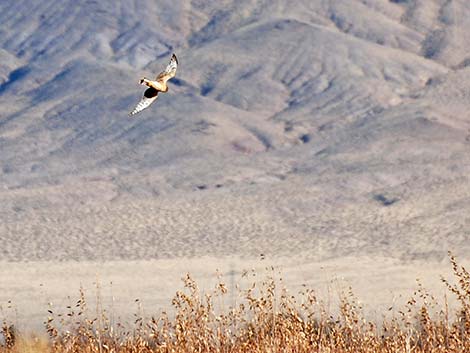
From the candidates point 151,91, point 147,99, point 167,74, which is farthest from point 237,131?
point 147,99

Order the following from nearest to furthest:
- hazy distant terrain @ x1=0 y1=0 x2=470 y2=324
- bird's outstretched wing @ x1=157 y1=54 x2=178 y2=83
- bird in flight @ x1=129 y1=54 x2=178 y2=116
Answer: bird in flight @ x1=129 y1=54 x2=178 y2=116 < bird's outstretched wing @ x1=157 y1=54 x2=178 y2=83 < hazy distant terrain @ x1=0 y1=0 x2=470 y2=324

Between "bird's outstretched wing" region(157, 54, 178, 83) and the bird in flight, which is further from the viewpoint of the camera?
"bird's outstretched wing" region(157, 54, 178, 83)

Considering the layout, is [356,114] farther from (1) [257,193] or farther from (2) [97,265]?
(2) [97,265]

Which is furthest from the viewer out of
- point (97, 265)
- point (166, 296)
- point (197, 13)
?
point (197, 13)

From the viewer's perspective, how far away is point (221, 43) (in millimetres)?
62906

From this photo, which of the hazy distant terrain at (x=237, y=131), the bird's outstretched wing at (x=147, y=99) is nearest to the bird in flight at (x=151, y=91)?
the bird's outstretched wing at (x=147, y=99)

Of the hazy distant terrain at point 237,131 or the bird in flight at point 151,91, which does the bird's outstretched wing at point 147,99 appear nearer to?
the bird in flight at point 151,91

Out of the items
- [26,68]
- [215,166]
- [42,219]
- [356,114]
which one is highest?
[26,68]

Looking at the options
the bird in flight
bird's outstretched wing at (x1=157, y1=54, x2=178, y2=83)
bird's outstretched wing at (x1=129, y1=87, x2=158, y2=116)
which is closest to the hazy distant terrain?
bird's outstretched wing at (x1=157, y1=54, x2=178, y2=83)

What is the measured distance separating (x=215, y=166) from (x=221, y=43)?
18900mm

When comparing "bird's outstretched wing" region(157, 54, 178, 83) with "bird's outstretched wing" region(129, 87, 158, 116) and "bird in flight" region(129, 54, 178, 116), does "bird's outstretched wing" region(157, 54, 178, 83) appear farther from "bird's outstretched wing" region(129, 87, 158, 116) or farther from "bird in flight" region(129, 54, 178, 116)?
"bird's outstretched wing" region(129, 87, 158, 116)

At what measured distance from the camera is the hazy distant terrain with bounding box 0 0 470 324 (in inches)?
1329

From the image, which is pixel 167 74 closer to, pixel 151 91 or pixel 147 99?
pixel 151 91

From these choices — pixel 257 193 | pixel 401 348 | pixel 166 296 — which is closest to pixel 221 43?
pixel 257 193
